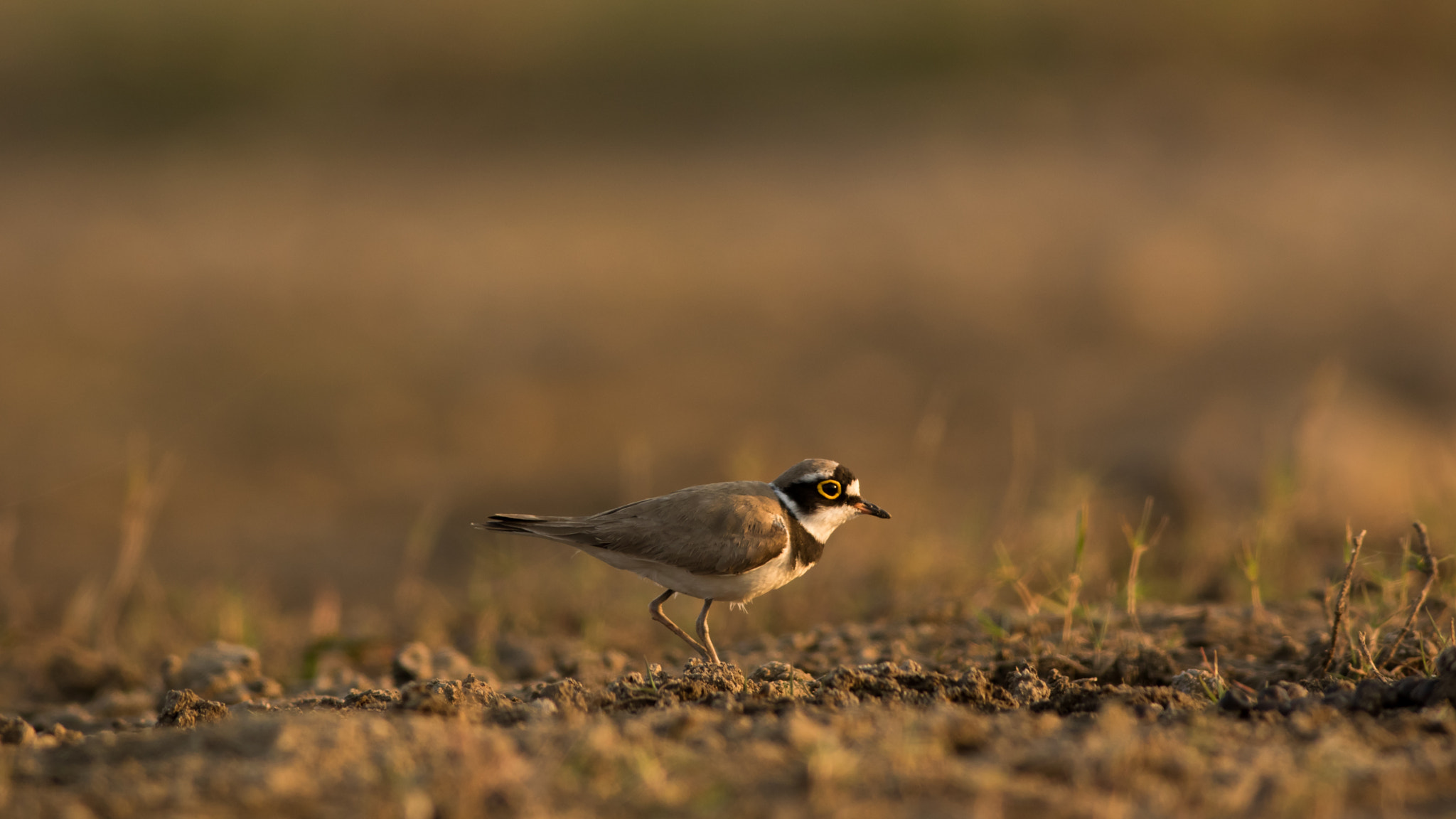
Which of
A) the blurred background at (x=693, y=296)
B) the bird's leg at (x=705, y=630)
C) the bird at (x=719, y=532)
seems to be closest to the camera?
the bird at (x=719, y=532)

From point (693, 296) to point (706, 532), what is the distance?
951cm

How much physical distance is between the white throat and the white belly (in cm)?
18

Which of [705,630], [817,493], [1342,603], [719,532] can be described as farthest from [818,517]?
[1342,603]

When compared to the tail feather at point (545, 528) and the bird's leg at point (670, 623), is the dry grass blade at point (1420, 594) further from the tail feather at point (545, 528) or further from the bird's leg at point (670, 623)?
the tail feather at point (545, 528)

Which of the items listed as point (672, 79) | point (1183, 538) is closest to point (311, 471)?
point (1183, 538)

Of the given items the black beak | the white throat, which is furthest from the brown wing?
the black beak

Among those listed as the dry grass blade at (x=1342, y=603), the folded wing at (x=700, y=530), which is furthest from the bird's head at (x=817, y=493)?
the dry grass blade at (x=1342, y=603)

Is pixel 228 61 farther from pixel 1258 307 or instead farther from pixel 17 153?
pixel 1258 307

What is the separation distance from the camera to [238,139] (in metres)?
20.0

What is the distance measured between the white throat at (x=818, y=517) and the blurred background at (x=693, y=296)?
3.17 ft

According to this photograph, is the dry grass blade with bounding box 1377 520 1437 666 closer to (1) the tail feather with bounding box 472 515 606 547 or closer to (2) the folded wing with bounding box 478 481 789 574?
(2) the folded wing with bounding box 478 481 789 574

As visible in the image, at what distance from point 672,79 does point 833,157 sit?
3727 millimetres

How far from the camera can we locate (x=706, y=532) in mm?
4758

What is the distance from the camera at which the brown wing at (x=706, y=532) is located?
4.75 meters
